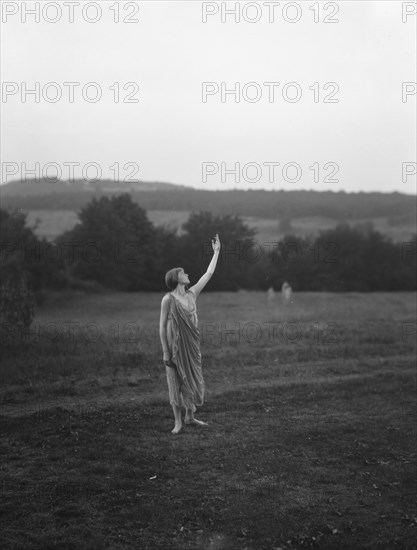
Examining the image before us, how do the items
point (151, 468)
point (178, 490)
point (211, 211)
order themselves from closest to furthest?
point (178, 490) → point (151, 468) → point (211, 211)

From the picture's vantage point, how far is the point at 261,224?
5031 cm

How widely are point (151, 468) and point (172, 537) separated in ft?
7.16

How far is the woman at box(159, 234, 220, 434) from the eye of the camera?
1068 cm

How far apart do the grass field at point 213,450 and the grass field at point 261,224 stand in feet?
76.7

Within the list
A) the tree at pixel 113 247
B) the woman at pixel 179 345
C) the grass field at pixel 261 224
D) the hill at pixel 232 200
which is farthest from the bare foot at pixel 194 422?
the hill at pixel 232 200

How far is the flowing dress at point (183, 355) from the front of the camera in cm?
1070

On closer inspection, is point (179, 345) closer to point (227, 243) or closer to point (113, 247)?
point (113, 247)

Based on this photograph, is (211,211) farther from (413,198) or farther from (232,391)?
(232,391)

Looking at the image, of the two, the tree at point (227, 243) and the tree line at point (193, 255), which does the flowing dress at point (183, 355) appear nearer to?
the tree line at point (193, 255)

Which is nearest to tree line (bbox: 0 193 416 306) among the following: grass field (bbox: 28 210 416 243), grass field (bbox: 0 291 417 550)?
grass field (bbox: 28 210 416 243)

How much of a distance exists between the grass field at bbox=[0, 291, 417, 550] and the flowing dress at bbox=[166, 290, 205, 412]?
0.66 meters

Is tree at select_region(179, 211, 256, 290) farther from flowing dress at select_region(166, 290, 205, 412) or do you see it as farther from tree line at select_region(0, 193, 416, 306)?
flowing dress at select_region(166, 290, 205, 412)

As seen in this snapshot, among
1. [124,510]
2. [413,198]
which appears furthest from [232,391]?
[413,198]

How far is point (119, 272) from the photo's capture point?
4009 centimetres
